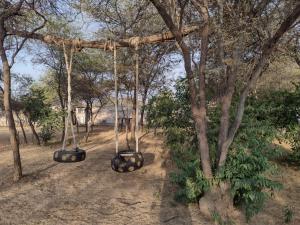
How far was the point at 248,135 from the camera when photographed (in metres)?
8.20

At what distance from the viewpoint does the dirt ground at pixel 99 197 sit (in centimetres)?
708

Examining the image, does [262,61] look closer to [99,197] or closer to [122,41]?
[122,41]

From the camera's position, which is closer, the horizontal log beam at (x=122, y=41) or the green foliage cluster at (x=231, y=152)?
the green foliage cluster at (x=231, y=152)

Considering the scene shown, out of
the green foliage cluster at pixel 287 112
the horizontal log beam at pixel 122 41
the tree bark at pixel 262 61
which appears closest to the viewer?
the tree bark at pixel 262 61

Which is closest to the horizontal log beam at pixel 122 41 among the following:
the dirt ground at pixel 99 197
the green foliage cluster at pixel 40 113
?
the dirt ground at pixel 99 197

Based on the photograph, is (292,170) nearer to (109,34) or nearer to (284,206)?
(284,206)

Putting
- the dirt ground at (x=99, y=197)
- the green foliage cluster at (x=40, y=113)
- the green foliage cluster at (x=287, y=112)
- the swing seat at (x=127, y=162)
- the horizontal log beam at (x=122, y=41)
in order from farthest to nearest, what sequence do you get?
the green foliage cluster at (x=40, y=113)
the green foliage cluster at (x=287, y=112)
the horizontal log beam at (x=122, y=41)
the dirt ground at (x=99, y=197)
the swing seat at (x=127, y=162)

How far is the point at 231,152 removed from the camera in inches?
300

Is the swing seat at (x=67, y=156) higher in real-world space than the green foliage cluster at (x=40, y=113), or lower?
lower

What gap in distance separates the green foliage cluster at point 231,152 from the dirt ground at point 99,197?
0.59 m

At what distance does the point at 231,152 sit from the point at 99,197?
3.35 metres

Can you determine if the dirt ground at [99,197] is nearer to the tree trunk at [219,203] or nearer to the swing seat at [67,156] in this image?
the tree trunk at [219,203]

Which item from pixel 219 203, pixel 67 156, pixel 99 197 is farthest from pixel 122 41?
pixel 219 203

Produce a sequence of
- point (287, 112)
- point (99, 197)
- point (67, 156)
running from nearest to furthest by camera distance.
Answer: point (67, 156) → point (99, 197) → point (287, 112)
